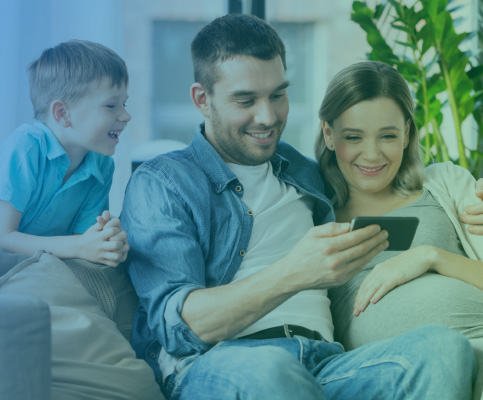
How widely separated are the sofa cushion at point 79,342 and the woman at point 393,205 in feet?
1.80

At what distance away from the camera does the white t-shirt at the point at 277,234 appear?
1410 millimetres

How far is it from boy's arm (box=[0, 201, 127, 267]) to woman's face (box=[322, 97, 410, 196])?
2.26ft

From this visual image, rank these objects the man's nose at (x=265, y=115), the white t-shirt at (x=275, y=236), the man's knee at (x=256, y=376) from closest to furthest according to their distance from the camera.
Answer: the man's knee at (x=256, y=376), the white t-shirt at (x=275, y=236), the man's nose at (x=265, y=115)

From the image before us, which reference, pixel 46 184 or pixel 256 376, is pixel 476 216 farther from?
pixel 46 184

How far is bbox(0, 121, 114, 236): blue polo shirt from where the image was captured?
4.99 feet

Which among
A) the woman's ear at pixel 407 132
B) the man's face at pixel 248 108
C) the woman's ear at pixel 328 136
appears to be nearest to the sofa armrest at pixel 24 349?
the man's face at pixel 248 108

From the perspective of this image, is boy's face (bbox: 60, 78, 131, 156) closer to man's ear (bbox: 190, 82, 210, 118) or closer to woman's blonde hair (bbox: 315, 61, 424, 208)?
man's ear (bbox: 190, 82, 210, 118)

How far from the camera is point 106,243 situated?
1378mm

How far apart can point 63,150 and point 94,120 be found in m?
0.11

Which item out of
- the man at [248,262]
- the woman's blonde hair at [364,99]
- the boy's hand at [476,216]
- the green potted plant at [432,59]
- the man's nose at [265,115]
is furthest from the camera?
the green potted plant at [432,59]

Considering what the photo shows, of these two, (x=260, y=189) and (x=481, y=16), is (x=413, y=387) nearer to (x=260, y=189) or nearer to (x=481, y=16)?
(x=260, y=189)

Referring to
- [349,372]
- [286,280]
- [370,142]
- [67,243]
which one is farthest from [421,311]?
[67,243]

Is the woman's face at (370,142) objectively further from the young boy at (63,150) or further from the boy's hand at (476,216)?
the young boy at (63,150)

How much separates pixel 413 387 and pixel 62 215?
0.95 metres
